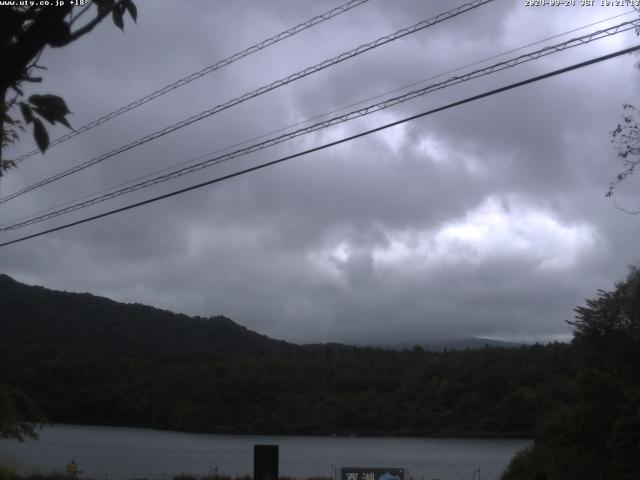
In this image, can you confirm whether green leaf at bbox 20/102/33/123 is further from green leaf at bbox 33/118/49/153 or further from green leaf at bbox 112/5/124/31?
green leaf at bbox 112/5/124/31

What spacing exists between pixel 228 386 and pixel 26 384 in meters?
18.4

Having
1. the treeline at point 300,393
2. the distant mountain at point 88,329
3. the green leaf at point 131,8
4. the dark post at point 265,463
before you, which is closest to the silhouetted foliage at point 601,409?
the dark post at point 265,463

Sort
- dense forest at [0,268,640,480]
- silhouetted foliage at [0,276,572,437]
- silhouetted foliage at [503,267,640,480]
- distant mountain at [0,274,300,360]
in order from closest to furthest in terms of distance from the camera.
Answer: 1. silhouetted foliage at [503,267,640,480]
2. dense forest at [0,268,640,480]
3. silhouetted foliage at [0,276,572,437]
4. distant mountain at [0,274,300,360]

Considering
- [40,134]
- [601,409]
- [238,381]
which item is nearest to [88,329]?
[238,381]

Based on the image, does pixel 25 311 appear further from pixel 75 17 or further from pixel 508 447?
pixel 75 17

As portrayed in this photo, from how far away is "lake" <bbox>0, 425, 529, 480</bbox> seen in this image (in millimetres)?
34312

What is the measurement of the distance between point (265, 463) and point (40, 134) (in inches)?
732

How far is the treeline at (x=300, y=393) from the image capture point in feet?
169

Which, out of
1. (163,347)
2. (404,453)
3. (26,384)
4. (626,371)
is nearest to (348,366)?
(163,347)

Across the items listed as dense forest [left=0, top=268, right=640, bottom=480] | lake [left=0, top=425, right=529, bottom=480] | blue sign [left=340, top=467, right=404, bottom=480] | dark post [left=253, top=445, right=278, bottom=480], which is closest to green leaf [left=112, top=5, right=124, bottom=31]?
blue sign [left=340, top=467, right=404, bottom=480]

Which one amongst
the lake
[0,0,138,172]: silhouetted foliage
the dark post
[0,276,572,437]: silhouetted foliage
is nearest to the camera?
[0,0,138,172]: silhouetted foliage

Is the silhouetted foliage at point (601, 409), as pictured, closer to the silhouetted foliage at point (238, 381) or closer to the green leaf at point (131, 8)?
the green leaf at point (131, 8)

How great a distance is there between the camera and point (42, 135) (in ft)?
13.2

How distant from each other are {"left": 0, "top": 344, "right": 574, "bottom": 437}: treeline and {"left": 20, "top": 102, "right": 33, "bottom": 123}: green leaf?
47.3m
